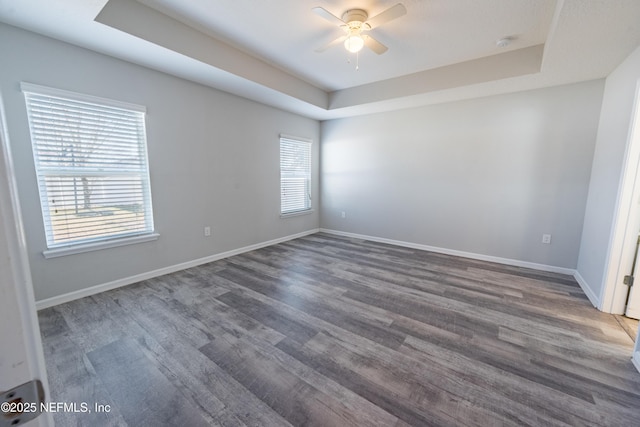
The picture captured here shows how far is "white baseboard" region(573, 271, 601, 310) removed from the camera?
8.30ft

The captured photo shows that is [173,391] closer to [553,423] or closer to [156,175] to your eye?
[553,423]

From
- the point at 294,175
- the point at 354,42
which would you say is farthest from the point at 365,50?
the point at 294,175

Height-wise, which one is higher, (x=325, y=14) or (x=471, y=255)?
(x=325, y=14)

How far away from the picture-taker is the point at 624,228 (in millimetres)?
2289

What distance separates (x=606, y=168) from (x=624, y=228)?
0.77 m

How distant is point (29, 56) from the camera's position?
7.14 ft

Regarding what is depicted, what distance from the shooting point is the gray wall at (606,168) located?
7.73 feet

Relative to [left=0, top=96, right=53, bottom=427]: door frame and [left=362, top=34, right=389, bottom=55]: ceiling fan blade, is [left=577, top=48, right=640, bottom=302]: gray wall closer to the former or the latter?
[left=362, top=34, right=389, bottom=55]: ceiling fan blade

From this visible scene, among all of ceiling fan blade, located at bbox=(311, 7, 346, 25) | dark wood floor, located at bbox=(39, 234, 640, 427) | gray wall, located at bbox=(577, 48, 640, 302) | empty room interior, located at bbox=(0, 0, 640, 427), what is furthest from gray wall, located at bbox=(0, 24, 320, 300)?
gray wall, located at bbox=(577, 48, 640, 302)

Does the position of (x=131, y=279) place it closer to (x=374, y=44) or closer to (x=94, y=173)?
(x=94, y=173)

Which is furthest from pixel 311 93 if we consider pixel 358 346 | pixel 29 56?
pixel 358 346

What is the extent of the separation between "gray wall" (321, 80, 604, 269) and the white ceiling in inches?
14.7

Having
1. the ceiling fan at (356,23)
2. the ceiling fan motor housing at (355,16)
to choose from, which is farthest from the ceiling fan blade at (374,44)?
the ceiling fan motor housing at (355,16)

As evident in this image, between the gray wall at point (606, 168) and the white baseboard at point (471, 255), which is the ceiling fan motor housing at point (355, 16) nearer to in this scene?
the gray wall at point (606, 168)
